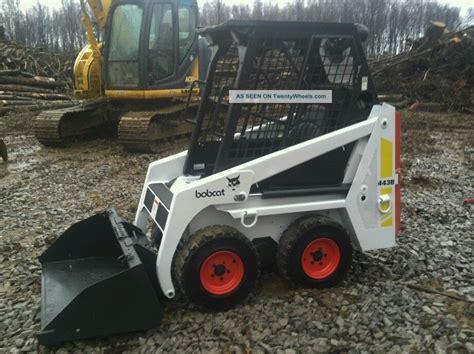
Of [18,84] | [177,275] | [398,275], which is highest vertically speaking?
[177,275]

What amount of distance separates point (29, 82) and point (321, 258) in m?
17.2

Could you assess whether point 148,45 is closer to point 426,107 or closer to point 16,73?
point 426,107

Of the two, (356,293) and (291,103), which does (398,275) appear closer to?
(356,293)

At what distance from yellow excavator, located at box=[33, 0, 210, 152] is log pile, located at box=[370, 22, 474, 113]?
27.9ft

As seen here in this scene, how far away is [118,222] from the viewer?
367 centimetres

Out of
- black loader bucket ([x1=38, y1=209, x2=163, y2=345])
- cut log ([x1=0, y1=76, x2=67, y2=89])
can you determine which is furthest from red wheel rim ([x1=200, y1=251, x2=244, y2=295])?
cut log ([x1=0, y1=76, x2=67, y2=89])

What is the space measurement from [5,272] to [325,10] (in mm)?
42960

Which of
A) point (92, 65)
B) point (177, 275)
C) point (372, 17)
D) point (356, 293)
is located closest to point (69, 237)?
point (177, 275)

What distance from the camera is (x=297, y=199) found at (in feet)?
11.4

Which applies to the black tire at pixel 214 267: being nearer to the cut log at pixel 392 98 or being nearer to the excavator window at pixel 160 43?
the excavator window at pixel 160 43

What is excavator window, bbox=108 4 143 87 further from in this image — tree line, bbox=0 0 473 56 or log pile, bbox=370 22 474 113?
tree line, bbox=0 0 473 56

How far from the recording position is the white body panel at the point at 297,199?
10.2ft

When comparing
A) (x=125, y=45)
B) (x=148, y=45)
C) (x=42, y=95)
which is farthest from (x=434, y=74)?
(x=42, y=95)

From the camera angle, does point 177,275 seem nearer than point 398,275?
Yes
